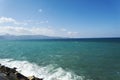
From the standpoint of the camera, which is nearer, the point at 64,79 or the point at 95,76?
the point at 64,79

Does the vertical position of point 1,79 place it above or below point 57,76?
above

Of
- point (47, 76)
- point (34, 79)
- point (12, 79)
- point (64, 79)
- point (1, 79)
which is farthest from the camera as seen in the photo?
point (47, 76)

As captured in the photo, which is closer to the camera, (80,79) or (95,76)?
(80,79)

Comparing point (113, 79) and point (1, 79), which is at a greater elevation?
point (1, 79)

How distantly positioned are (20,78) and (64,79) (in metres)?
5.11

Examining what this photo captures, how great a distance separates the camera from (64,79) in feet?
57.0

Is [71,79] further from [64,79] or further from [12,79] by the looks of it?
[12,79]

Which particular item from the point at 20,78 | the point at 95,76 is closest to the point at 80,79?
the point at 95,76

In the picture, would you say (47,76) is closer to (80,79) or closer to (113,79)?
(80,79)

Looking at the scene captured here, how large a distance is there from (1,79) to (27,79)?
455 centimetres

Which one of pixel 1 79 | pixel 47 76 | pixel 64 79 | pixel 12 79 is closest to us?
pixel 1 79

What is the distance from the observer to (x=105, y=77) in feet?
60.3

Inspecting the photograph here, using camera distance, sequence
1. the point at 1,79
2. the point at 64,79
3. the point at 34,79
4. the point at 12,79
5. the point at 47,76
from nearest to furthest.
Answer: the point at 1,79 < the point at 12,79 < the point at 34,79 < the point at 64,79 < the point at 47,76

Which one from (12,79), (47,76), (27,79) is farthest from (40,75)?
(12,79)
